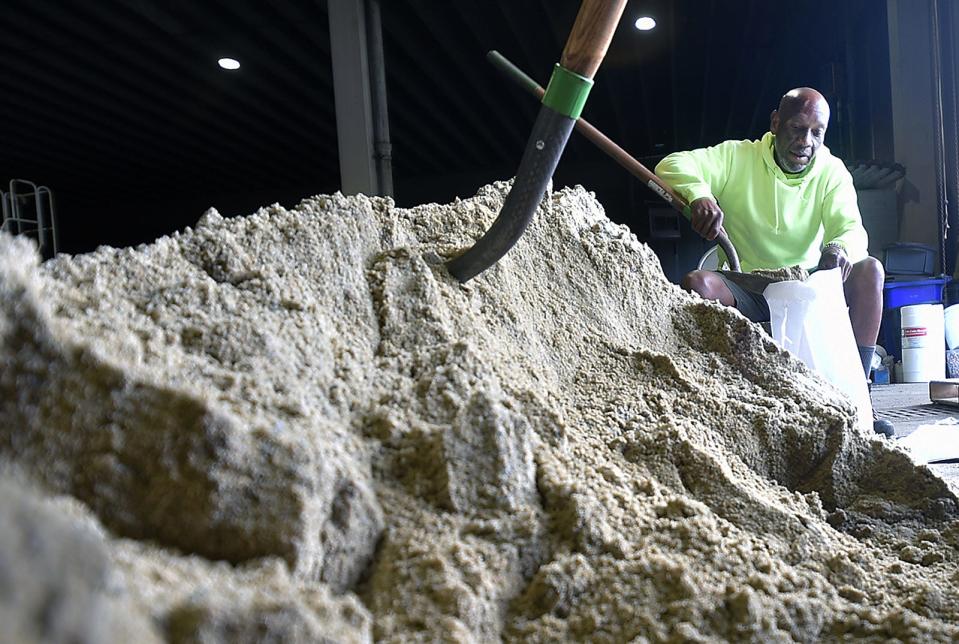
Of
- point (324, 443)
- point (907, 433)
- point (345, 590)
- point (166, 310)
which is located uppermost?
point (166, 310)

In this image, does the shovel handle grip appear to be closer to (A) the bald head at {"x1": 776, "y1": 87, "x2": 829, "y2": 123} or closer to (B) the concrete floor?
(B) the concrete floor

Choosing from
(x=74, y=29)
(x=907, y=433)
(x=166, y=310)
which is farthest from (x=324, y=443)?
(x=74, y=29)

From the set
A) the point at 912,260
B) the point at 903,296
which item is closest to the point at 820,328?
the point at 903,296

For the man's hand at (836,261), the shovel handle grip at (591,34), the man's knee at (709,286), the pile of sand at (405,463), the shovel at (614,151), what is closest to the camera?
the pile of sand at (405,463)

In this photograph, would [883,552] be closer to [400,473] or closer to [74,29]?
[400,473]

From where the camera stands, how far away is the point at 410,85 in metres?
7.80

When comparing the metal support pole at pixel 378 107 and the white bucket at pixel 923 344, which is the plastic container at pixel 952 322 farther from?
the metal support pole at pixel 378 107

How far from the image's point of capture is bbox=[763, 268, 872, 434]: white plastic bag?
212 centimetres

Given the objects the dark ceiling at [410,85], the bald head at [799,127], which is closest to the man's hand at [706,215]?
the bald head at [799,127]

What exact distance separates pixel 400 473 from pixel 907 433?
242 centimetres

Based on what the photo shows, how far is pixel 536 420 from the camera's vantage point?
0.83m

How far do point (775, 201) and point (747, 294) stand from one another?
2.08ft

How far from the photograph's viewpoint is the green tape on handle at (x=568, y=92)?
3.27 feet

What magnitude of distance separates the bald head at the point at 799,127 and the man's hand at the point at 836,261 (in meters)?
0.50
